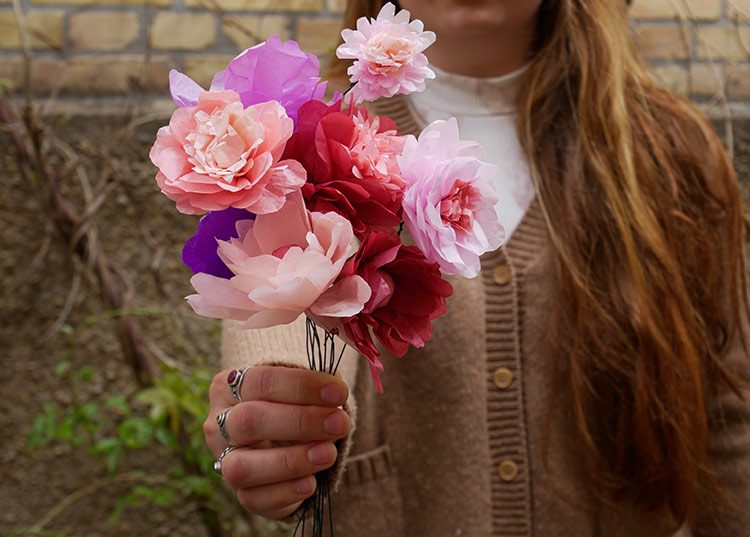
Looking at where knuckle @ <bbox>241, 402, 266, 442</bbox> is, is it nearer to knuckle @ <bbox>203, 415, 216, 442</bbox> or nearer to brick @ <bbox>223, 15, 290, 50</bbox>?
knuckle @ <bbox>203, 415, 216, 442</bbox>

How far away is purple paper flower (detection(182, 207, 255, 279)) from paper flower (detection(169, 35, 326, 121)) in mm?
62

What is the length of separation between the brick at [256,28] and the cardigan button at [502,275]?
72cm

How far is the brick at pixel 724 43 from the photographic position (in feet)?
5.11

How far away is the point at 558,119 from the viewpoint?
3.59 feet

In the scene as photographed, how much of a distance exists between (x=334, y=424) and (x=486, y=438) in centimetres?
46

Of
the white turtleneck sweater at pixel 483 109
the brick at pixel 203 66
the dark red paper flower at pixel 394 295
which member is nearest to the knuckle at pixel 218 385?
the dark red paper flower at pixel 394 295

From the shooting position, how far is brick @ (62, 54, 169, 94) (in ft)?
4.83

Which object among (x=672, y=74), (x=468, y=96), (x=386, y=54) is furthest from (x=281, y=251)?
(x=672, y=74)

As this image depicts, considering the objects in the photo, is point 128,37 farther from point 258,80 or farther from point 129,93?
point 258,80

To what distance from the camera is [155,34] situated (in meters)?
1.47

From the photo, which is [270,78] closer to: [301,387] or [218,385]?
[301,387]

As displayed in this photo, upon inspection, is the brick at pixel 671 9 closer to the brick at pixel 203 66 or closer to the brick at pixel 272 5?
the brick at pixel 272 5

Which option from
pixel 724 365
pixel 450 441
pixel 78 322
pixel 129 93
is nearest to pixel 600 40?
pixel 724 365

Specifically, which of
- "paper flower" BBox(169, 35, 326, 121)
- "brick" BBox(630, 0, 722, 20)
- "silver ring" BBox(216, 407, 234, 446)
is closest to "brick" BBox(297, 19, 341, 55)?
"brick" BBox(630, 0, 722, 20)
